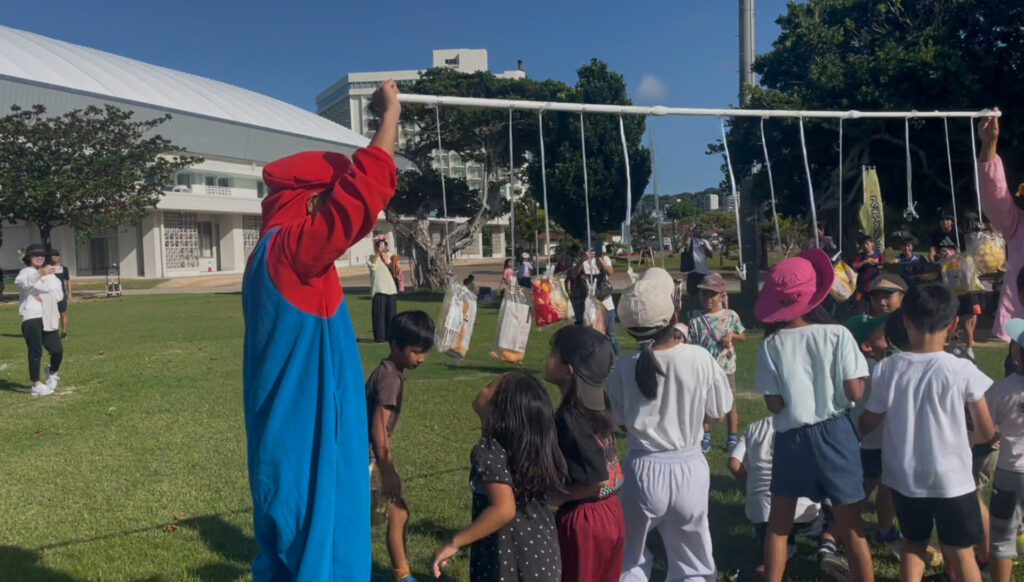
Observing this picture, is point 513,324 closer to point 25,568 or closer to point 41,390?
point 25,568

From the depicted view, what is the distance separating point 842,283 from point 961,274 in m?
1.97

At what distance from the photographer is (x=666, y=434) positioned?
321 cm

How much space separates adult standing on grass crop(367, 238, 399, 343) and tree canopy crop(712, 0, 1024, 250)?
18.8ft

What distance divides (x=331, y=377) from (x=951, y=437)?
8.39 feet

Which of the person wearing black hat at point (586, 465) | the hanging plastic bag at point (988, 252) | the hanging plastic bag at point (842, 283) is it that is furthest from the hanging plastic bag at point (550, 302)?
the hanging plastic bag at point (988, 252)

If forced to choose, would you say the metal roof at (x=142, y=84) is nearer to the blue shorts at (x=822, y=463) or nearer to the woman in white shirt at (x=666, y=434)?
the woman in white shirt at (x=666, y=434)

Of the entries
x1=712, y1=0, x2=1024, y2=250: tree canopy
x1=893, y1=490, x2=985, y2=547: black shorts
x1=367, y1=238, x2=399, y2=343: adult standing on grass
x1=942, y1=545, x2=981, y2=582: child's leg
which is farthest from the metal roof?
x1=942, y1=545, x2=981, y2=582: child's leg

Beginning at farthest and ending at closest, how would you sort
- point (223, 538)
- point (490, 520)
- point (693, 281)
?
point (693, 281) < point (223, 538) < point (490, 520)

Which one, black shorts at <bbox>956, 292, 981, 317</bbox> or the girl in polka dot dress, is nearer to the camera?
the girl in polka dot dress

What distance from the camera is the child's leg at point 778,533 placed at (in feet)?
10.9

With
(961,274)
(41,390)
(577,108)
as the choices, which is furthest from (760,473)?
(41,390)

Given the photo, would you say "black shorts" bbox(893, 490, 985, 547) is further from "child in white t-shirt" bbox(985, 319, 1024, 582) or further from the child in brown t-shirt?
the child in brown t-shirt

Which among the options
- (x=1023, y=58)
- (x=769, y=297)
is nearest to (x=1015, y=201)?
(x=769, y=297)

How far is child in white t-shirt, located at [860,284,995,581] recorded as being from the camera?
3.08 meters
